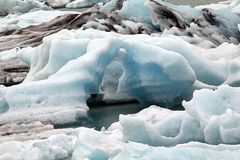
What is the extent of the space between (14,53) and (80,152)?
15.6 feet

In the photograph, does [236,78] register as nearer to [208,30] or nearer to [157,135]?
[157,135]

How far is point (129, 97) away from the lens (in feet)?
21.8

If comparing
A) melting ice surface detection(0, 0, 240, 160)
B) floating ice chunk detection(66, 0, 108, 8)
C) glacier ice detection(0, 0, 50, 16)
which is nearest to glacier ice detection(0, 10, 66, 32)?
glacier ice detection(0, 0, 50, 16)

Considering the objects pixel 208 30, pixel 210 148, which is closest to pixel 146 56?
pixel 210 148

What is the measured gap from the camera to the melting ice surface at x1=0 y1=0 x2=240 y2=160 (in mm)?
4430

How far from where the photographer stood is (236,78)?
6586 millimetres

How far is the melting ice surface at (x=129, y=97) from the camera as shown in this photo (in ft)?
14.5

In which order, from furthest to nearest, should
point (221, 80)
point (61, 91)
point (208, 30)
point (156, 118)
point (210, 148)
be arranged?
point (208, 30) → point (221, 80) → point (61, 91) → point (156, 118) → point (210, 148)

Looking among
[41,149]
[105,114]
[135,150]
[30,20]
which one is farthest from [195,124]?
[30,20]

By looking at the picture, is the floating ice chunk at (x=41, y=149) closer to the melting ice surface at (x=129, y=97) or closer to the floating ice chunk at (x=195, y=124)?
the melting ice surface at (x=129, y=97)

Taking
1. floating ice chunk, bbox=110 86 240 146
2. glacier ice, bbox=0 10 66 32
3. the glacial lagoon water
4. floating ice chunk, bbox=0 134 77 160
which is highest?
floating ice chunk, bbox=110 86 240 146

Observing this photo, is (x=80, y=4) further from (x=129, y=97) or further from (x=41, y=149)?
(x=41, y=149)

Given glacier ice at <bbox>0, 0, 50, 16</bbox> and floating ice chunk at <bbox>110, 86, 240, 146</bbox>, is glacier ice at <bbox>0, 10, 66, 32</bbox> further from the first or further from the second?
floating ice chunk at <bbox>110, 86, 240, 146</bbox>

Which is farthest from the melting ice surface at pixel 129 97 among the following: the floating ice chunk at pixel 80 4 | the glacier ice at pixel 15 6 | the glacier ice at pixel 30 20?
the floating ice chunk at pixel 80 4
